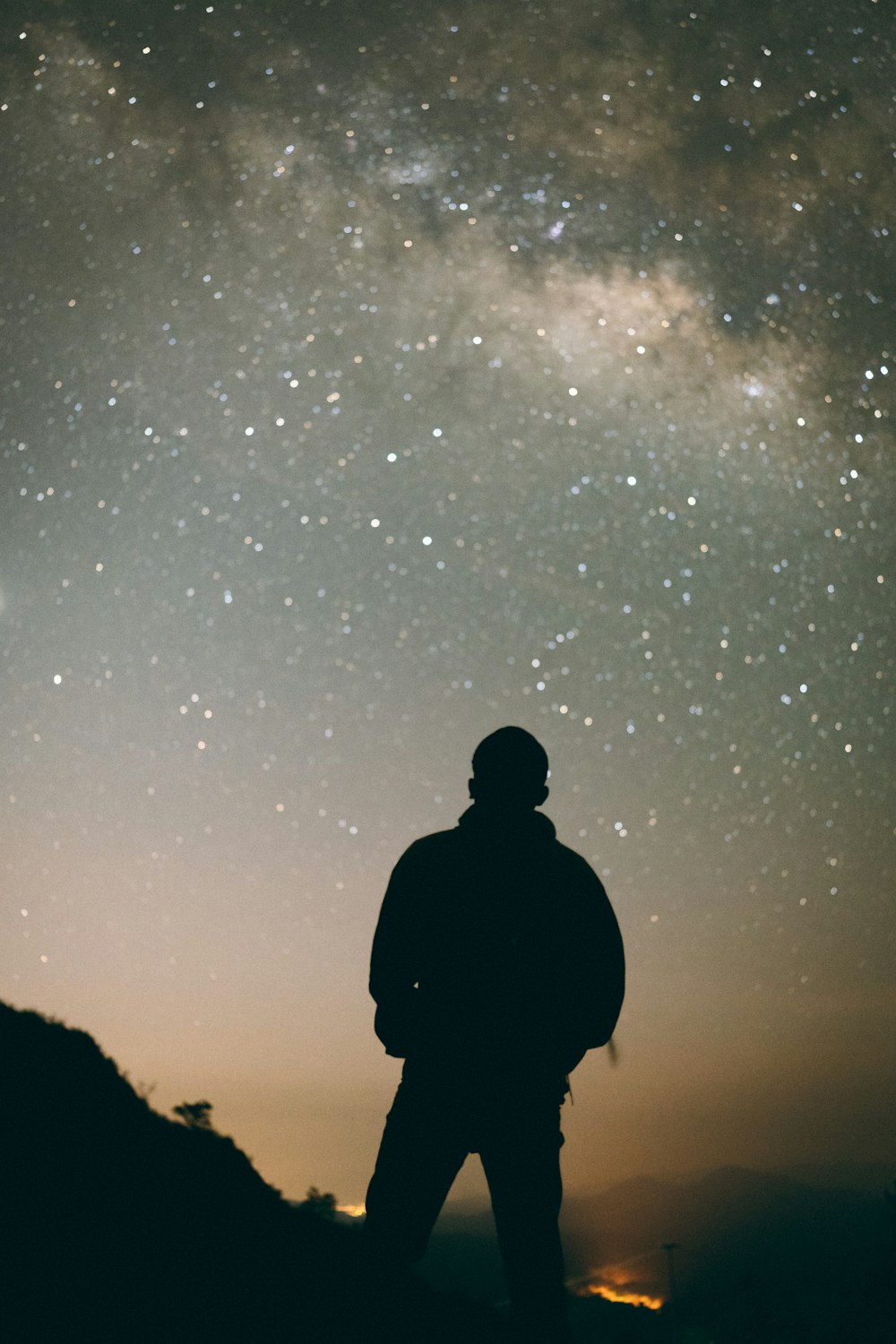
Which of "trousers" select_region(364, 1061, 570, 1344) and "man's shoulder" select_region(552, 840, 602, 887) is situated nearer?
"trousers" select_region(364, 1061, 570, 1344)

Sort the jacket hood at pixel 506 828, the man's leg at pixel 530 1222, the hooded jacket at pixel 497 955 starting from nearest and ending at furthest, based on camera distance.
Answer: the man's leg at pixel 530 1222 → the hooded jacket at pixel 497 955 → the jacket hood at pixel 506 828

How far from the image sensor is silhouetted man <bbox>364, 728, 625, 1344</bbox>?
6.97 feet

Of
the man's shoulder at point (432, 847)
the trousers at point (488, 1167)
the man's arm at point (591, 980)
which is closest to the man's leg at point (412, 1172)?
the trousers at point (488, 1167)

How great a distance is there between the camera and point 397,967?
2.26 meters

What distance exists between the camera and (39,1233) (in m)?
2.39

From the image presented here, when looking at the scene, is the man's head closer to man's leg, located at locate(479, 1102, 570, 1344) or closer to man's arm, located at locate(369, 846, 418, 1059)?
man's arm, located at locate(369, 846, 418, 1059)

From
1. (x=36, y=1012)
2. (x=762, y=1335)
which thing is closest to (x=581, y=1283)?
(x=762, y=1335)

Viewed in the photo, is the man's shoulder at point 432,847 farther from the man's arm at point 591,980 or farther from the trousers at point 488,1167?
the trousers at point 488,1167

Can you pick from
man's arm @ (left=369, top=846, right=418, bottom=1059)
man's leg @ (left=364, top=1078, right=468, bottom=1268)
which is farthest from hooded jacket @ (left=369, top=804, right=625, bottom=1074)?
man's leg @ (left=364, top=1078, right=468, bottom=1268)

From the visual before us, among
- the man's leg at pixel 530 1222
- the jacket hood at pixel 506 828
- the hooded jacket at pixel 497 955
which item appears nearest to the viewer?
the man's leg at pixel 530 1222

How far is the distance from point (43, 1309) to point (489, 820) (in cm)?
162

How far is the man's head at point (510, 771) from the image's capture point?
2.35 m

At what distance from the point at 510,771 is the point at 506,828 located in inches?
6.2

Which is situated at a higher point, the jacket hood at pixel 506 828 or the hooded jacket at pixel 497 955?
the jacket hood at pixel 506 828
